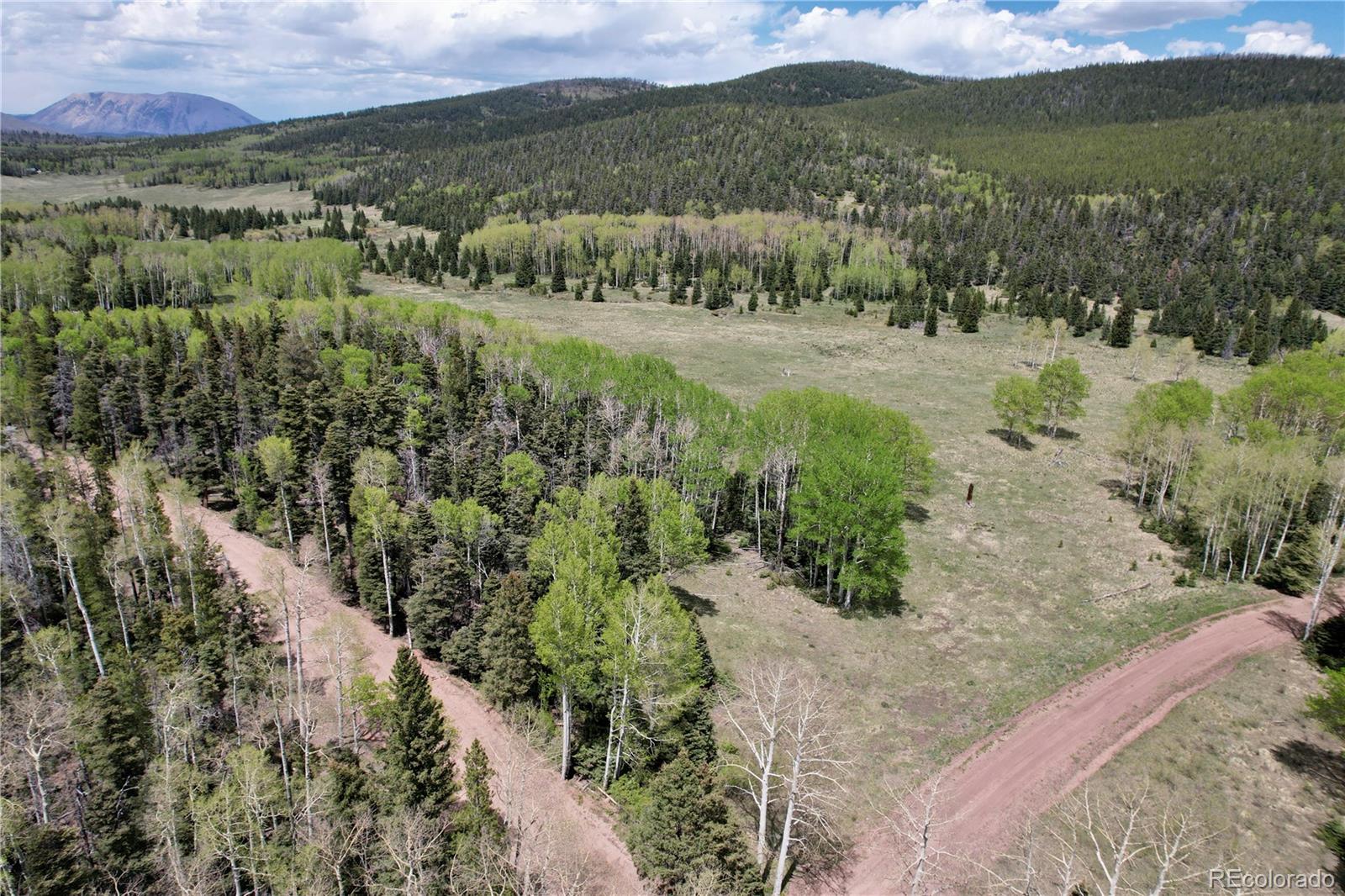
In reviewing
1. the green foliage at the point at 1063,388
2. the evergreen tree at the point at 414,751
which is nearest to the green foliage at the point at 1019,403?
the green foliage at the point at 1063,388

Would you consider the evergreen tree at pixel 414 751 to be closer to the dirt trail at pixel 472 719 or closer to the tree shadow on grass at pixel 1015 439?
the dirt trail at pixel 472 719

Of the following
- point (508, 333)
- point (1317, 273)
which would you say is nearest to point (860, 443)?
point (508, 333)

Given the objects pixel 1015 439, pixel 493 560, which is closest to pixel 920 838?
pixel 493 560

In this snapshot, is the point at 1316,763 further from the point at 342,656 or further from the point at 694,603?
the point at 342,656

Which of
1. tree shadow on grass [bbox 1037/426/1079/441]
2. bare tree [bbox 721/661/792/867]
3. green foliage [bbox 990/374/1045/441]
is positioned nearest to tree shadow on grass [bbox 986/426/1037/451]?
green foliage [bbox 990/374/1045/441]

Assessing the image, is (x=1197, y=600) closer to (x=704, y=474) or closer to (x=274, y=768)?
(x=704, y=474)

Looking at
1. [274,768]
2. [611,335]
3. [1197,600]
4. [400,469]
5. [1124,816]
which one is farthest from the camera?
[611,335]
